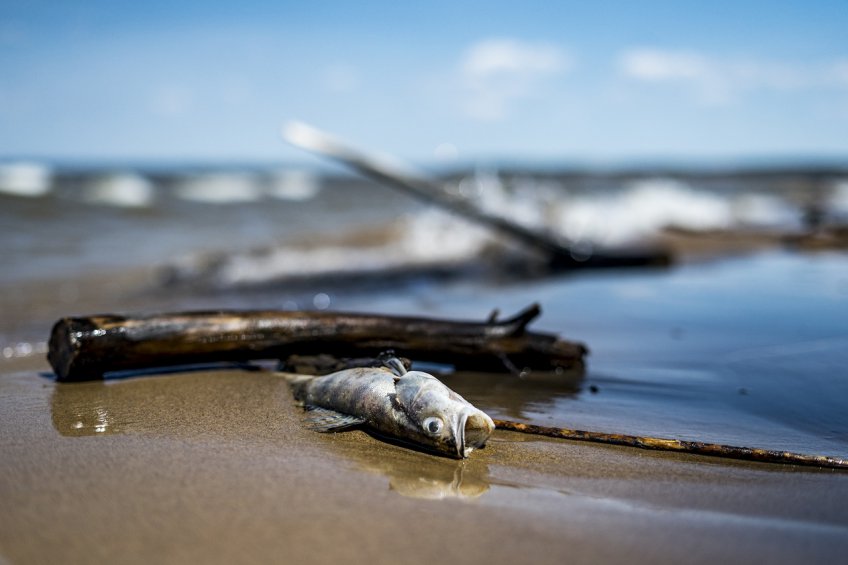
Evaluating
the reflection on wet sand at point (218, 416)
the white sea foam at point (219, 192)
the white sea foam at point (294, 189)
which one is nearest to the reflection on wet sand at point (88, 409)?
the reflection on wet sand at point (218, 416)

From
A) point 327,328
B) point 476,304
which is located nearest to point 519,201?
point 476,304

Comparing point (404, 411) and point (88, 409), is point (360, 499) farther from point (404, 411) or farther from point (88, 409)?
point (88, 409)

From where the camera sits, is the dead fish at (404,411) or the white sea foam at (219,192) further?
the white sea foam at (219,192)

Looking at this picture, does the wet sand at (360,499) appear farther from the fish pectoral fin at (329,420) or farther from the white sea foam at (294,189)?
the white sea foam at (294,189)

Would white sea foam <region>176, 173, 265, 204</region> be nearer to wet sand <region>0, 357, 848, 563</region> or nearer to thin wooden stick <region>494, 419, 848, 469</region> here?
wet sand <region>0, 357, 848, 563</region>

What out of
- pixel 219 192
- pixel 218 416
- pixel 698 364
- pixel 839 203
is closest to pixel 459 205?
pixel 698 364

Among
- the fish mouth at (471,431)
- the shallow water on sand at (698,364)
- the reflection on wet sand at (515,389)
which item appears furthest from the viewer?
the reflection on wet sand at (515,389)

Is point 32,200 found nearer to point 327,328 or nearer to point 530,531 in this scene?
point 327,328
